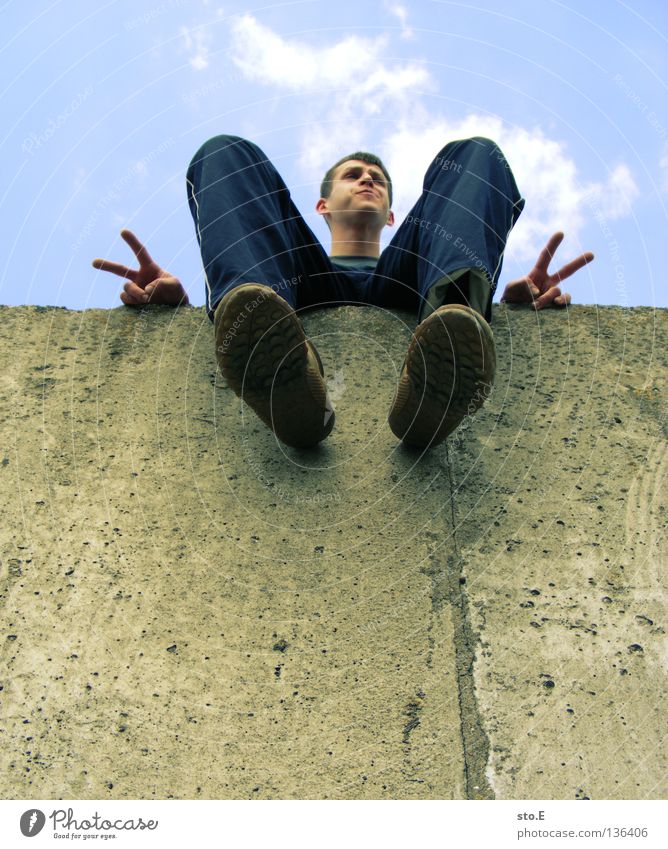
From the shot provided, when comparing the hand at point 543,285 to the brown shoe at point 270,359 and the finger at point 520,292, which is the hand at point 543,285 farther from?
the brown shoe at point 270,359

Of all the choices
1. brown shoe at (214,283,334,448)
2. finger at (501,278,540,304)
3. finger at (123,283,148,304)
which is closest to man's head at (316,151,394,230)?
finger at (501,278,540,304)

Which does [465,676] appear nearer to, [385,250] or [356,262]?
[385,250]

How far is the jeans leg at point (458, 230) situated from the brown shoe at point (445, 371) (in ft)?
0.52

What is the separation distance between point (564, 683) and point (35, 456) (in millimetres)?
1084

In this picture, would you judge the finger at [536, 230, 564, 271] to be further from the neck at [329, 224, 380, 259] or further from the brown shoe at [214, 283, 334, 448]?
the brown shoe at [214, 283, 334, 448]

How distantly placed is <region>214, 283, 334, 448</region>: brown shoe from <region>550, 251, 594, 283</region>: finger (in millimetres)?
808

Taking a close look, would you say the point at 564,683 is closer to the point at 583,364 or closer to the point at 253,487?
the point at 253,487

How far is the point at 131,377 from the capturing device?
179cm

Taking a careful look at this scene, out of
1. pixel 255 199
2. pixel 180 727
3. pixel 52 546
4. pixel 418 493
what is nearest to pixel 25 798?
pixel 180 727

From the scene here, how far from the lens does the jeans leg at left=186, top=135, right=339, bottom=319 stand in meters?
1.46

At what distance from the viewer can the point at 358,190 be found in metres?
2.30

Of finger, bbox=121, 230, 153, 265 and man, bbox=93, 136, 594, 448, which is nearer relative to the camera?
man, bbox=93, 136, 594, 448
